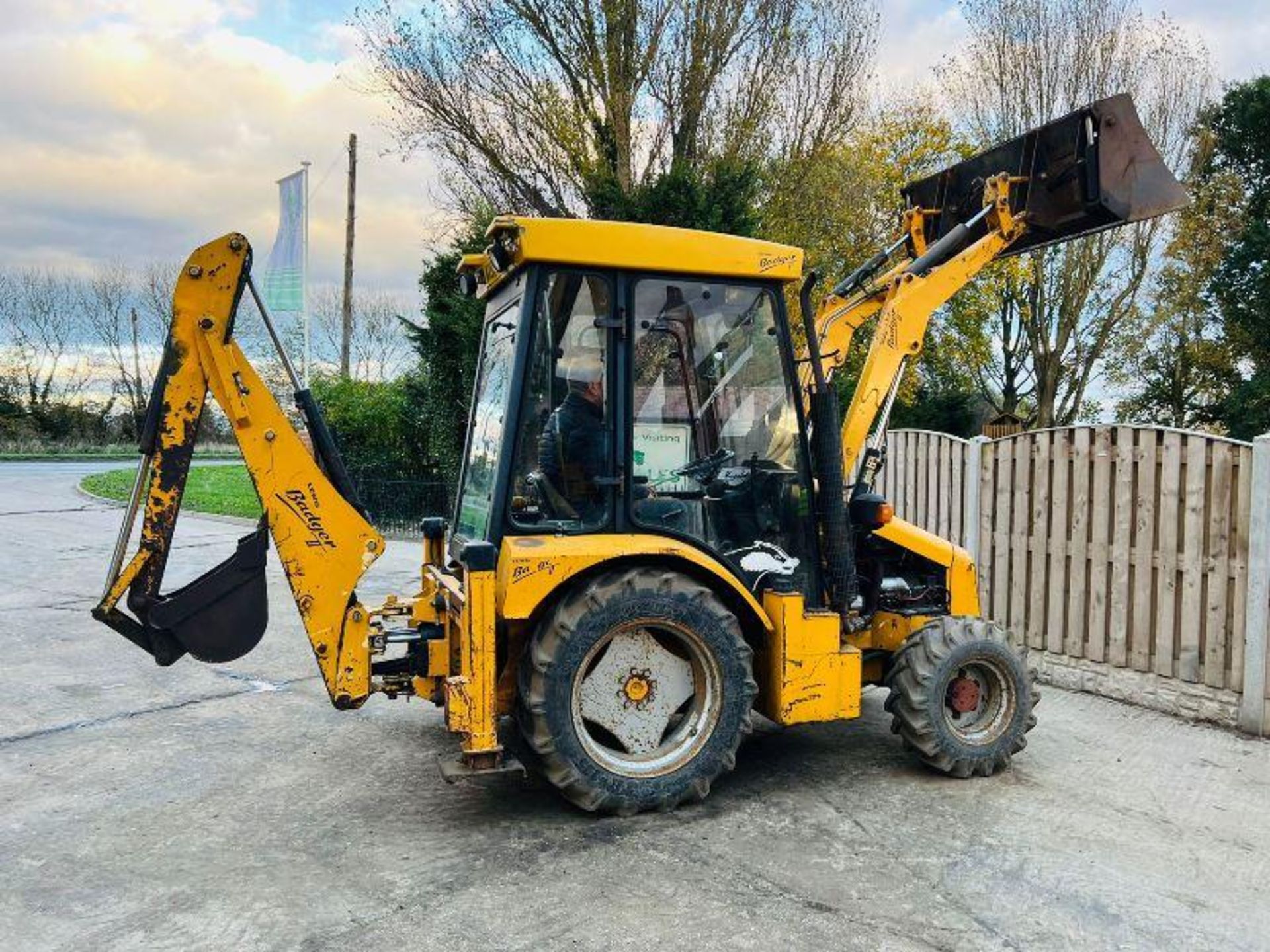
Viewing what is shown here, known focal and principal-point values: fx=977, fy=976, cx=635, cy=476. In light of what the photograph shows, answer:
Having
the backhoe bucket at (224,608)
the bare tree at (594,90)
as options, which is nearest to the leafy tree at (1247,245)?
the bare tree at (594,90)

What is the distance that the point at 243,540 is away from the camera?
14.4ft

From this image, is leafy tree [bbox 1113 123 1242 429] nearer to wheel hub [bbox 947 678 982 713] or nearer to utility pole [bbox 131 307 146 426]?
wheel hub [bbox 947 678 982 713]

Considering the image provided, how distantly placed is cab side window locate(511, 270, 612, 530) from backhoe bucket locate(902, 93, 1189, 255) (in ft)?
8.47

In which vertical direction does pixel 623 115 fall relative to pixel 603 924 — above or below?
above

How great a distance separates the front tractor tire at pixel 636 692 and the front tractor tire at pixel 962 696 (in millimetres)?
859

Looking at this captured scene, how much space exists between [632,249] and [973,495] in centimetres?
450

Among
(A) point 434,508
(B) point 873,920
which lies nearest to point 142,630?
(B) point 873,920

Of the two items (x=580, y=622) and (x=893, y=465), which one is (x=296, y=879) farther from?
(x=893, y=465)

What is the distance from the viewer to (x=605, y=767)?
4.17 metres

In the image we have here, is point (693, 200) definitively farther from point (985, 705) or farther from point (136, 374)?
point (136, 374)

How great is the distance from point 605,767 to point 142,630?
2069mm

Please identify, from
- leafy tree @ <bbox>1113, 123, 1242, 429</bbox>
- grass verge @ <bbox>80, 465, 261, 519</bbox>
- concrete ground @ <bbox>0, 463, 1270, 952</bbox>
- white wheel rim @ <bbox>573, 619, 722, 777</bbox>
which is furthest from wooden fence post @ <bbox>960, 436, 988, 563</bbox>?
leafy tree @ <bbox>1113, 123, 1242, 429</bbox>

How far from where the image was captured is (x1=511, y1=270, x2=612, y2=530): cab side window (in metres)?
4.35

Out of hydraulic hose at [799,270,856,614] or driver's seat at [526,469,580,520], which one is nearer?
driver's seat at [526,469,580,520]
